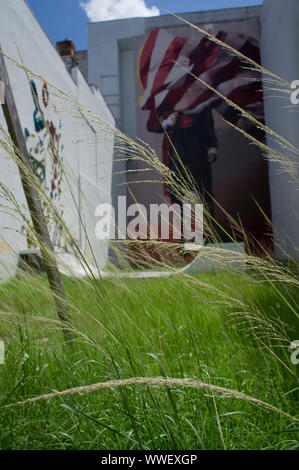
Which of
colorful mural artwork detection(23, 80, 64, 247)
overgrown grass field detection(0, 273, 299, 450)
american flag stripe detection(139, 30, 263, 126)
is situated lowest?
overgrown grass field detection(0, 273, 299, 450)

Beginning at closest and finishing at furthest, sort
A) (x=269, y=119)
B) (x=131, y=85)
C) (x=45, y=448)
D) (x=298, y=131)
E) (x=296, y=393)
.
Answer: (x=45, y=448) < (x=296, y=393) < (x=298, y=131) < (x=269, y=119) < (x=131, y=85)

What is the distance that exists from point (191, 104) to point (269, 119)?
185 centimetres

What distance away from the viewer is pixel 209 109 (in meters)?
8.73

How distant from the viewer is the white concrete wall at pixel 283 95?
611cm

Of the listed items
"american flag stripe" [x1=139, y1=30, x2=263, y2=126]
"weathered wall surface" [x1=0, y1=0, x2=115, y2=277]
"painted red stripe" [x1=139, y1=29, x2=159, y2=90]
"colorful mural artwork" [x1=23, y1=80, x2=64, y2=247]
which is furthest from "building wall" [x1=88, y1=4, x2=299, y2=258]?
"colorful mural artwork" [x1=23, y1=80, x2=64, y2=247]

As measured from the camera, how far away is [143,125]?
355 inches

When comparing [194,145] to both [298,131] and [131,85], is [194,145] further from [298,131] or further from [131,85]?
[298,131]

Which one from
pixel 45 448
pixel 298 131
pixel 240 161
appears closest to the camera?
pixel 45 448

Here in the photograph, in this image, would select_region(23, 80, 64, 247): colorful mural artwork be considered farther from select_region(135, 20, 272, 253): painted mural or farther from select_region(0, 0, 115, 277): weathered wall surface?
select_region(135, 20, 272, 253): painted mural

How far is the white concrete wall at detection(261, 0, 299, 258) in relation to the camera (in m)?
6.11

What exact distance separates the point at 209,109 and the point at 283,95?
9.07 feet

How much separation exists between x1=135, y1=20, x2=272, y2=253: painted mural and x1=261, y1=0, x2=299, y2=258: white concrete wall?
16.6 inches

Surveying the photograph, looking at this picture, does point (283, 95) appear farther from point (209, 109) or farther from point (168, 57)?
point (168, 57)

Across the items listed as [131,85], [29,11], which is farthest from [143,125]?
[29,11]
